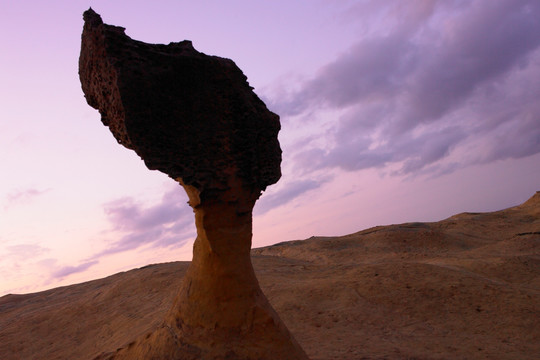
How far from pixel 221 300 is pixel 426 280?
5270mm

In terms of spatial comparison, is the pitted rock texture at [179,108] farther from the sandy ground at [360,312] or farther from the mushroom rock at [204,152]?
the sandy ground at [360,312]

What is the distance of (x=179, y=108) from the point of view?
3.50 metres

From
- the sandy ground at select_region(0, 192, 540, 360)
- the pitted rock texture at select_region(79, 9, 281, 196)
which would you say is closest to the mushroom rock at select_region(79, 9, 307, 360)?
the pitted rock texture at select_region(79, 9, 281, 196)

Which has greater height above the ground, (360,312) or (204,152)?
(204,152)

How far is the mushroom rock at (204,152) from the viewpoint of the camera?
333 cm

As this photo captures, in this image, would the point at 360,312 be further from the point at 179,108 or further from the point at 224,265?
the point at 179,108

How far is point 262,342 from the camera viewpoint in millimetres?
3805

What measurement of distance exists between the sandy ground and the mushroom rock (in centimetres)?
153

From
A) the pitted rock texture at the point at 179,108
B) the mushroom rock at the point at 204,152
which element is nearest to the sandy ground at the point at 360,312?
the mushroom rock at the point at 204,152

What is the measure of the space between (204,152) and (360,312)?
4.32m

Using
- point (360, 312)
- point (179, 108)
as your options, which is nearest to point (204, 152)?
point (179, 108)

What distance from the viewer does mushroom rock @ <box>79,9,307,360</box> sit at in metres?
3.33

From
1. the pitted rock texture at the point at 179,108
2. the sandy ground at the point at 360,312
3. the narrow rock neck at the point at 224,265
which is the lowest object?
the sandy ground at the point at 360,312

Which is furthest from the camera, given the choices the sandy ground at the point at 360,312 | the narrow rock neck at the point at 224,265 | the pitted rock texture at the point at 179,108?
the sandy ground at the point at 360,312
